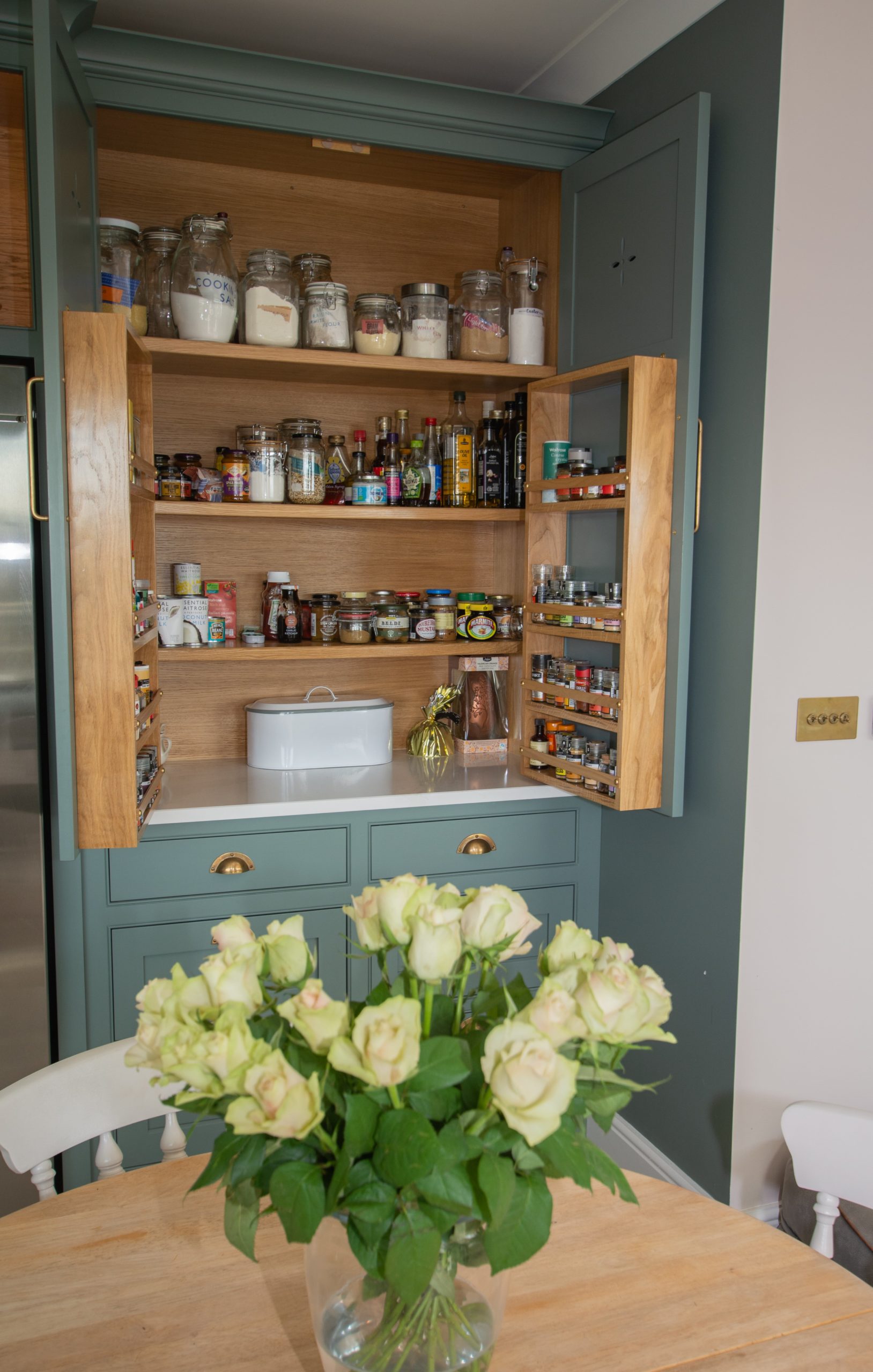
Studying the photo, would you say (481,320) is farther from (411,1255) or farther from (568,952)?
(411,1255)

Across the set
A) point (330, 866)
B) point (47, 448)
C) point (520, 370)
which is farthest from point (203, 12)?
point (330, 866)

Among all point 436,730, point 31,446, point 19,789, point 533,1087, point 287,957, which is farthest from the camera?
point 436,730

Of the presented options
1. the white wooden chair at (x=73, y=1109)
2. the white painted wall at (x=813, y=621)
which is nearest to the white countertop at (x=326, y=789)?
the white painted wall at (x=813, y=621)

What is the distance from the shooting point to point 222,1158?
75cm

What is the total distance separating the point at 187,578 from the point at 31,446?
696 millimetres

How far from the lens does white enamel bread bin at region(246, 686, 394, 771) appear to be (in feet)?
8.43

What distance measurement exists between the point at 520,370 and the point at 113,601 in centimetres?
118

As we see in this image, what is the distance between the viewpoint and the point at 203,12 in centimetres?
233

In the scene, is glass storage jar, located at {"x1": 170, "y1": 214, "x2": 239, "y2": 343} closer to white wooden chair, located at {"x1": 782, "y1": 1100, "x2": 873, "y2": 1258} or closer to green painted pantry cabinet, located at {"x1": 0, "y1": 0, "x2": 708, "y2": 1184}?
green painted pantry cabinet, located at {"x1": 0, "y1": 0, "x2": 708, "y2": 1184}

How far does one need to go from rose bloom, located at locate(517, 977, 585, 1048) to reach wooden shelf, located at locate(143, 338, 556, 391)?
1.92m

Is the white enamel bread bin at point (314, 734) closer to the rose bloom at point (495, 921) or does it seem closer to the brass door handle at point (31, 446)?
the brass door handle at point (31, 446)

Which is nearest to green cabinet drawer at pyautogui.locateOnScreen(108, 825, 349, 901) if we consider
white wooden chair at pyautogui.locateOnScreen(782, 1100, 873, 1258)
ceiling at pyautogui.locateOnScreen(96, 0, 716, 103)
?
white wooden chair at pyautogui.locateOnScreen(782, 1100, 873, 1258)

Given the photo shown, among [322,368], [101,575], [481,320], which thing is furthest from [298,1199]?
[481,320]

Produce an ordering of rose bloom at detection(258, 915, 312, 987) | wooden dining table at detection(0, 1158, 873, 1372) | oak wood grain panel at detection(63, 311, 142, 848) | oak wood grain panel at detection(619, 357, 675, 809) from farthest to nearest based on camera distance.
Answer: oak wood grain panel at detection(619, 357, 675, 809) → oak wood grain panel at detection(63, 311, 142, 848) → wooden dining table at detection(0, 1158, 873, 1372) → rose bloom at detection(258, 915, 312, 987)
